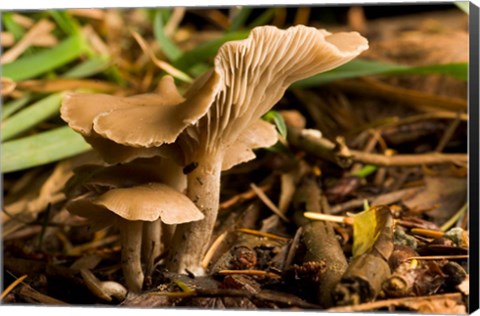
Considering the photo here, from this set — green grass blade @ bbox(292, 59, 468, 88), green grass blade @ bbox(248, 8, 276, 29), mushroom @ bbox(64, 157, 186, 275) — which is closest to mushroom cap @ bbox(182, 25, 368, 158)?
mushroom @ bbox(64, 157, 186, 275)

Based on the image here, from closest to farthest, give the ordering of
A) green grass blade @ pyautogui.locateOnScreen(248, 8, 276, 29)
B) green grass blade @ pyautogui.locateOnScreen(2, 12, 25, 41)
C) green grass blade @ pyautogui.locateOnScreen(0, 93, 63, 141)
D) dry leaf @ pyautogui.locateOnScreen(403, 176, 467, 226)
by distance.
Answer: dry leaf @ pyautogui.locateOnScreen(403, 176, 467, 226)
green grass blade @ pyautogui.locateOnScreen(0, 93, 63, 141)
green grass blade @ pyautogui.locateOnScreen(2, 12, 25, 41)
green grass blade @ pyautogui.locateOnScreen(248, 8, 276, 29)

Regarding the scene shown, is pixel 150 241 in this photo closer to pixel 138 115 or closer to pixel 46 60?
pixel 138 115

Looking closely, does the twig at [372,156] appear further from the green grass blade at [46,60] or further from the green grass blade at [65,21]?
the green grass blade at [65,21]

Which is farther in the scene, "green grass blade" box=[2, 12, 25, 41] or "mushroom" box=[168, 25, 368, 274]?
"green grass blade" box=[2, 12, 25, 41]

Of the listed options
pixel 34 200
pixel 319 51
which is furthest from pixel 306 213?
pixel 34 200

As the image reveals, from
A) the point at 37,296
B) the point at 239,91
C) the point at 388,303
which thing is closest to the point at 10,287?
the point at 37,296

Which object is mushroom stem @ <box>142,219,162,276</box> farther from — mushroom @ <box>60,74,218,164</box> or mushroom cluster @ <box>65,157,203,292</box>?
mushroom @ <box>60,74,218,164</box>
